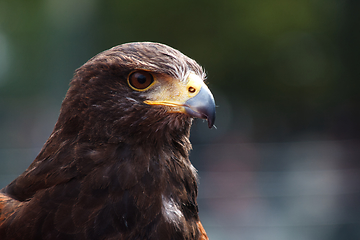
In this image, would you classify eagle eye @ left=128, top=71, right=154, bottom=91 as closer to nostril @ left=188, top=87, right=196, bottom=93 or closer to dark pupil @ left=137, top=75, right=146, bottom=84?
dark pupil @ left=137, top=75, right=146, bottom=84

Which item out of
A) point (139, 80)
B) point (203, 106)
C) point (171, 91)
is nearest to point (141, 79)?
point (139, 80)

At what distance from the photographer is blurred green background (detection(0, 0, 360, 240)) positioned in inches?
208

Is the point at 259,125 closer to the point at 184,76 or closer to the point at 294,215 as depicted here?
the point at 294,215

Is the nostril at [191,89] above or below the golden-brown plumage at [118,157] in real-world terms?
above

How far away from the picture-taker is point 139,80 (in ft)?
5.11

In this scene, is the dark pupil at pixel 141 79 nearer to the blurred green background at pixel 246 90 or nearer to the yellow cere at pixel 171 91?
the yellow cere at pixel 171 91

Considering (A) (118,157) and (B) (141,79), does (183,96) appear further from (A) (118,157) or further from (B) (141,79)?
(A) (118,157)

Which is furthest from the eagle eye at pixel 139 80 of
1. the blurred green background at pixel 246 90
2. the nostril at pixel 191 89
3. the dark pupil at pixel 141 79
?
the blurred green background at pixel 246 90

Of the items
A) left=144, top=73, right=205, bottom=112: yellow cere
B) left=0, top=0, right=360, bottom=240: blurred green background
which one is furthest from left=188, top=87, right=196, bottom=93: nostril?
left=0, top=0, right=360, bottom=240: blurred green background

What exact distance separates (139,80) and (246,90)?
20.1 ft

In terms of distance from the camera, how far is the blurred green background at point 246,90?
5281 millimetres

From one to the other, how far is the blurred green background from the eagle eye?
3049mm

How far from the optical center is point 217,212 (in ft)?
19.0

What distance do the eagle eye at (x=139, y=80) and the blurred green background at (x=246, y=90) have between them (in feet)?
10.0
